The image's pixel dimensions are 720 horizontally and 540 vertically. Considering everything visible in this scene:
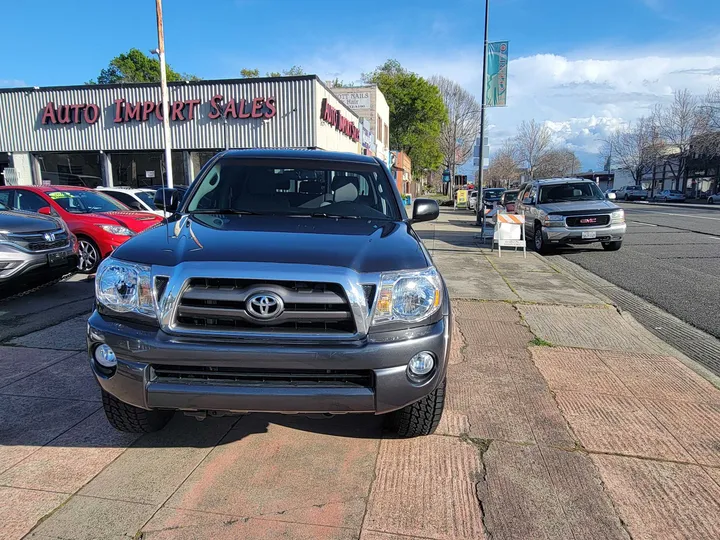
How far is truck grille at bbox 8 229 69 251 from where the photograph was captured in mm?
6465

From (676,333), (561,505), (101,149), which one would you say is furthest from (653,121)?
(561,505)

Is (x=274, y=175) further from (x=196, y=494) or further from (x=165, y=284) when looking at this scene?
(x=196, y=494)

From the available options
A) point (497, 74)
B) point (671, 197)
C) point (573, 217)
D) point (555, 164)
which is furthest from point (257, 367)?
point (555, 164)

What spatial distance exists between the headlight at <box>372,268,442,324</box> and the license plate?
5.91 meters

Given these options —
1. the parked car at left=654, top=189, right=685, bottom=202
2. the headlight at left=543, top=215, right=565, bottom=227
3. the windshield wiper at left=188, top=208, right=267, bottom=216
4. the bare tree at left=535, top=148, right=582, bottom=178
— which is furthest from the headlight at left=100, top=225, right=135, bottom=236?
the parked car at left=654, top=189, right=685, bottom=202

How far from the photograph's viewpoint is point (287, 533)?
92.7 inches

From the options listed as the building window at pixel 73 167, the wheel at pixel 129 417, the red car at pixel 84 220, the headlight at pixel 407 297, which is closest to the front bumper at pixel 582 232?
the red car at pixel 84 220

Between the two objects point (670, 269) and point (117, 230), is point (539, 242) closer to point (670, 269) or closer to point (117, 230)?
point (670, 269)

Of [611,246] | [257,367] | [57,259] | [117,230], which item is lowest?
[611,246]

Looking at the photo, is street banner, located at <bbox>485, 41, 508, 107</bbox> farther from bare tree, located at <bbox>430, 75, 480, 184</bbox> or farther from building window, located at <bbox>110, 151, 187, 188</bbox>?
bare tree, located at <bbox>430, 75, 480, 184</bbox>

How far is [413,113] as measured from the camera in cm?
5344

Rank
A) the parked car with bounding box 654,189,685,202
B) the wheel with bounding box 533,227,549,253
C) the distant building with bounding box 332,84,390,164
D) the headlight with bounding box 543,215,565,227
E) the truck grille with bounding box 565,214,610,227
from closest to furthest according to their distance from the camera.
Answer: the truck grille with bounding box 565,214,610,227 < the headlight with bounding box 543,215,565,227 < the wheel with bounding box 533,227,549,253 < the distant building with bounding box 332,84,390,164 < the parked car with bounding box 654,189,685,202

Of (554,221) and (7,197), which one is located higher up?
(7,197)

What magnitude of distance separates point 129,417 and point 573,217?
37.0 ft
